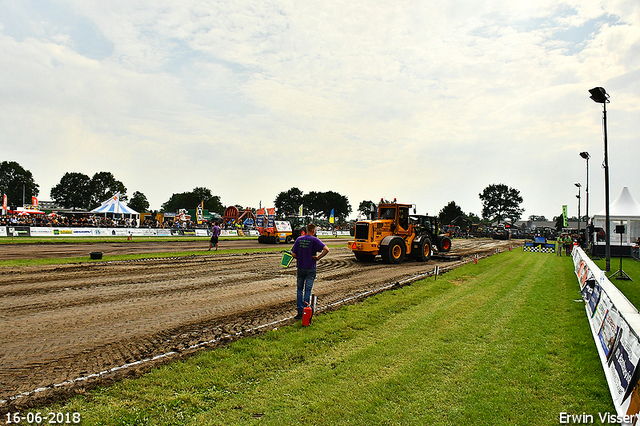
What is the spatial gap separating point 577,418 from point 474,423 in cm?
A: 117

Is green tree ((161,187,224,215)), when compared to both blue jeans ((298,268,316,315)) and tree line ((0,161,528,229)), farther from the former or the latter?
blue jeans ((298,268,316,315))

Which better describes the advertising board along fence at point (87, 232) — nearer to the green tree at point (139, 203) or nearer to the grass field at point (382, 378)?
the grass field at point (382, 378)

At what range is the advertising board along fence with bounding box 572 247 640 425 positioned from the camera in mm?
3293

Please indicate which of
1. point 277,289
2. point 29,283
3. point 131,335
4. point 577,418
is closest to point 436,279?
point 277,289

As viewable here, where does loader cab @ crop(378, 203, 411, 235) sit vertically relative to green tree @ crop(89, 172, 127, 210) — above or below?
below

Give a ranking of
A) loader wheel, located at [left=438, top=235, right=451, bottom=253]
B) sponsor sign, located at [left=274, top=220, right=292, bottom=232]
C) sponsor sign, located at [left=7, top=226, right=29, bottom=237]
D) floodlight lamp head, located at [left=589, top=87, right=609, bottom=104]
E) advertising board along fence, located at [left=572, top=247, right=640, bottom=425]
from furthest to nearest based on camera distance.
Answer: sponsor sign, located at [left=274, top=220, right=292, bottom=232]
sponsor sign, located at [left=7, top=226, right=29, bottom=237]
loader wheel, located at [left=438, top=235, right=451, bottom=253]
floodlight lamp head, located at [left=589, top=87, right=609, bottom=104]
advertising board along fence, located at [left=572, top=247, right=640, bottom=425]

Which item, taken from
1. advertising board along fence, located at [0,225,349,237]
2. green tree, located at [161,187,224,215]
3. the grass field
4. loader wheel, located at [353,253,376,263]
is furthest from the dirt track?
green tree, located at [161,187,224,215]

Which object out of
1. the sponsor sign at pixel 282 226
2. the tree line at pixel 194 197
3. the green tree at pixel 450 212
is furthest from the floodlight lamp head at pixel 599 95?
the green tree at pixel 450 212

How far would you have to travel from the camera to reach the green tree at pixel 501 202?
364 ft

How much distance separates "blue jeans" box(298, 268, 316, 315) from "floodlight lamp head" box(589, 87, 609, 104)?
1544 cm

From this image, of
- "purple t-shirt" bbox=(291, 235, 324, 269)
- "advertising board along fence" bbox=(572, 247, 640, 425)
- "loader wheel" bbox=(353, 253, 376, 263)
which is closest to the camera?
"advertising board along fence" bbox=(572, 247, 640, 425)

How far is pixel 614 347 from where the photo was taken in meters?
4.25

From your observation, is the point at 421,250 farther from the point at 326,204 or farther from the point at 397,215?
the point at 326,204

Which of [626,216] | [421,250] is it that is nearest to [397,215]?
[421,250]
